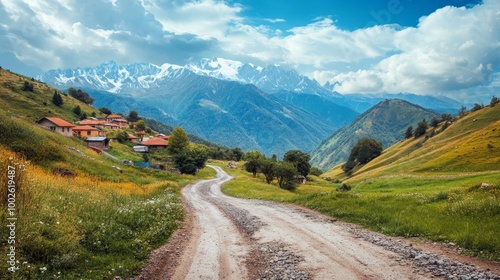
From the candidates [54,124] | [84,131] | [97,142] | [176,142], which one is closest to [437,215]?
[97,142]

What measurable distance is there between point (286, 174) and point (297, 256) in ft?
215

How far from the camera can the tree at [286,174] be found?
76.9 metres

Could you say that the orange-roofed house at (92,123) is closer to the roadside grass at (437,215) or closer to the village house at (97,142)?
the village house at (97,142)

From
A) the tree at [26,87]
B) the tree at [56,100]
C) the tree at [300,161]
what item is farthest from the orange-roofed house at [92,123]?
the tree at [300,161]

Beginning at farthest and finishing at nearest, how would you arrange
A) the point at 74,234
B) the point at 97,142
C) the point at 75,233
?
the point at 97,142 → the point at 75,233 → the point at 74,234

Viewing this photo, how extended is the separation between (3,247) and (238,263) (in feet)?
26.1

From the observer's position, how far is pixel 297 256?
41.5 ft

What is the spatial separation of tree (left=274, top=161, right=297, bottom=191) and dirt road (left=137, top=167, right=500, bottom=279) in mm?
57685

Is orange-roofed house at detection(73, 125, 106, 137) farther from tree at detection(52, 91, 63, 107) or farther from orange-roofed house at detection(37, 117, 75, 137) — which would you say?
tree at detection(52, 91, 63, 107)

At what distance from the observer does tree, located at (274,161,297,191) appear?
76875 millimetres

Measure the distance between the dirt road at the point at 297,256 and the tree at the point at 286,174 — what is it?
57685 mm

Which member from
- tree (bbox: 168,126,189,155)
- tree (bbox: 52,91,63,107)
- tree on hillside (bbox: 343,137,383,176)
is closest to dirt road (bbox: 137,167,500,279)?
tree (bbox: 168,126,189,155)

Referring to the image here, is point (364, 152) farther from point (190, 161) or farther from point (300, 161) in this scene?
point (190, 161)

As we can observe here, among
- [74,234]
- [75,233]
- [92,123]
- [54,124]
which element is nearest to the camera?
[74,234]
